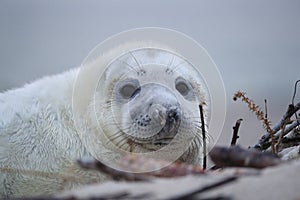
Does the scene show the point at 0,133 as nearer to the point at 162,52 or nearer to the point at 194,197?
the point at 162,52

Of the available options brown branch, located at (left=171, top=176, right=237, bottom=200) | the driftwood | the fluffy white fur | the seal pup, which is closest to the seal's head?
the seal pup

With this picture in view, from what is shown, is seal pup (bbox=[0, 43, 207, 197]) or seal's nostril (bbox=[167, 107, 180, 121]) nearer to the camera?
seal's nostril (bbox=[167, 107, 180, 121])

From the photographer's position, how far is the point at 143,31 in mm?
2145

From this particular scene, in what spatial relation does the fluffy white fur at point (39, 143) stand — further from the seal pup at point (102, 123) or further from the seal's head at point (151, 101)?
the seal's head at point (151, 101)

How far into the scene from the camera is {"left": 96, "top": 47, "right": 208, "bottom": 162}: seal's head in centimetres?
173

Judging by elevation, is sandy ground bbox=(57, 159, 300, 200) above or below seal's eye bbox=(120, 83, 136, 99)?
below

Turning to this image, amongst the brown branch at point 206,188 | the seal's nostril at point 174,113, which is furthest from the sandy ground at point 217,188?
the seal's nostril at point 174,113

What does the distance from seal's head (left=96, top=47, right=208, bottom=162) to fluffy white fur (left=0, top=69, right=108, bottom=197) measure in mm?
145

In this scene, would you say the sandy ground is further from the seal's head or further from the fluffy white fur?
the fluffy white fur

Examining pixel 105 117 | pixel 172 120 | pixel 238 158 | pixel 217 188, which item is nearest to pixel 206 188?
pixel 217 188

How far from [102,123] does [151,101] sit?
24 cm

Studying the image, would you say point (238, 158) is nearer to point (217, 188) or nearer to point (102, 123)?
point (217, 188)

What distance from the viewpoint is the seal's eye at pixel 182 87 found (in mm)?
1911

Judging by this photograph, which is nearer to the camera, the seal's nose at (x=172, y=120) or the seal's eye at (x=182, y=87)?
the seal's nose at (x=172, y=120)
